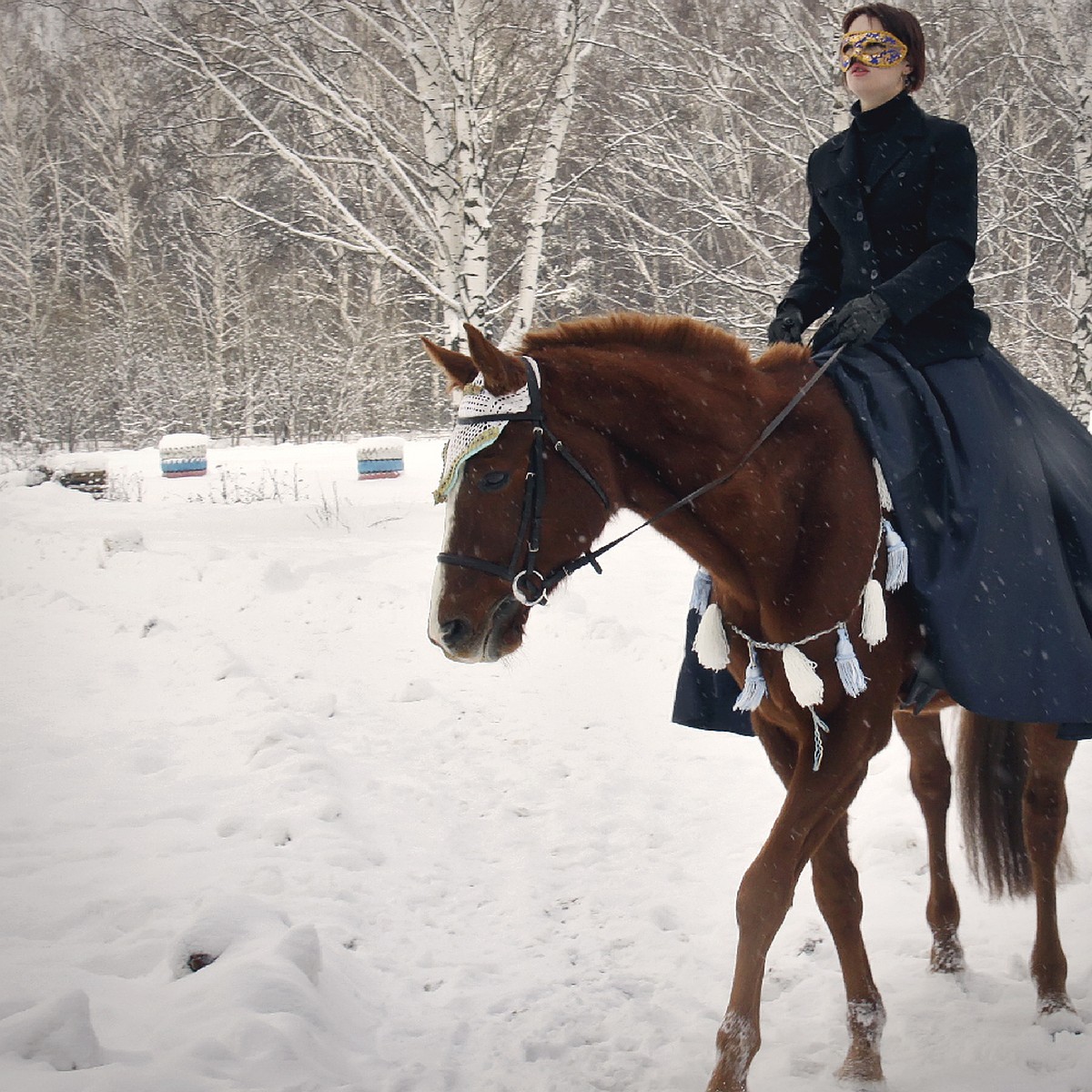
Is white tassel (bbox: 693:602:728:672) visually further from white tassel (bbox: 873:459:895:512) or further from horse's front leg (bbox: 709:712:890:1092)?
white tassel (bbox: 873:459:895:512)

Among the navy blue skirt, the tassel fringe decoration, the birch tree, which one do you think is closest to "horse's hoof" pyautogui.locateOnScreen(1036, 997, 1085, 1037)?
the navy blue skirt

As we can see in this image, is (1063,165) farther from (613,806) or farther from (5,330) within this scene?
(5,330)

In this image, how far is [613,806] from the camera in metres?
4.62

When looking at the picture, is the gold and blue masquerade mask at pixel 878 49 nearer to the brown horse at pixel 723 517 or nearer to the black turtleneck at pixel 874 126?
the black turtleneck at pixel 874 126

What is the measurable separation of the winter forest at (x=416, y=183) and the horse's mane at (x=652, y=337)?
6541 millimetres

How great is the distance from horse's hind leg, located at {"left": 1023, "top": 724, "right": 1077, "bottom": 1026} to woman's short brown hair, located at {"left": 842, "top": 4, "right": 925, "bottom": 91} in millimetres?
2214

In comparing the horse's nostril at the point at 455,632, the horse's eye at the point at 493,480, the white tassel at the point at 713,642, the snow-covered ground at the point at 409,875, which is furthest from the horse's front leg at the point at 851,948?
the horse's eye at the point at 493,480

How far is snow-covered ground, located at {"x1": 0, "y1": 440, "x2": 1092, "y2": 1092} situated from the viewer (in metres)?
2.62

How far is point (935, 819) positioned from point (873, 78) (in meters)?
2.68

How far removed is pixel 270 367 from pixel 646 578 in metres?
20.7

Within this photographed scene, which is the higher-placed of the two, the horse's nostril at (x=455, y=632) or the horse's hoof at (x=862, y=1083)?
the horse's nostril at (x=455, y=632)

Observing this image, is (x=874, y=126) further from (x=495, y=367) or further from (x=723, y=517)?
(x=495, y=367)

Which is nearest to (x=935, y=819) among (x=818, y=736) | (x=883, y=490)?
(x=818, y=736)

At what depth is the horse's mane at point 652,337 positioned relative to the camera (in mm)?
2496
